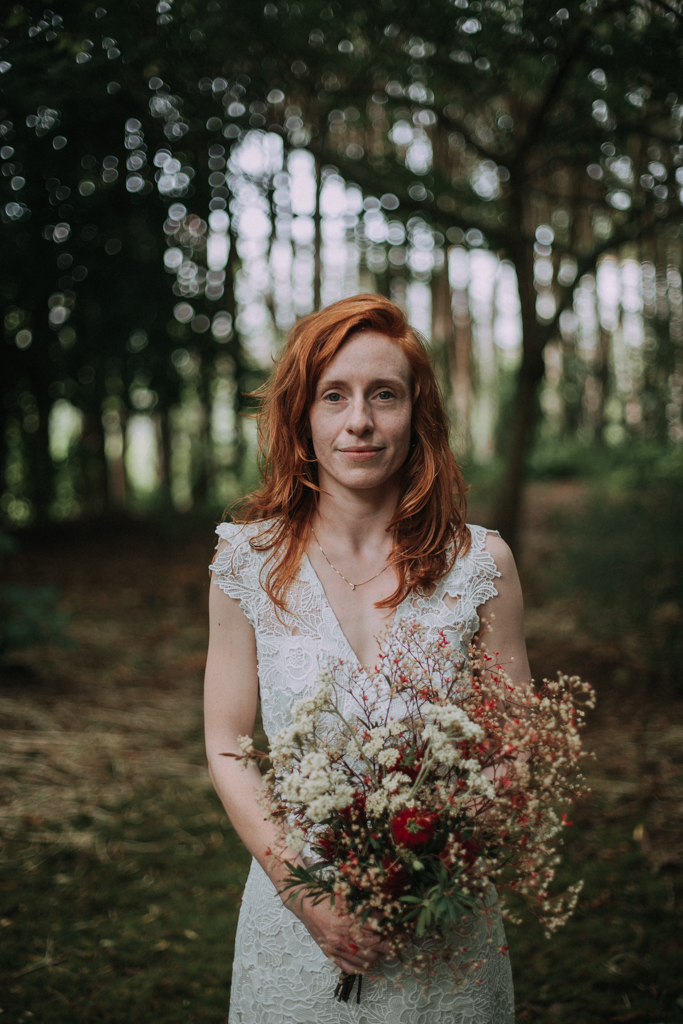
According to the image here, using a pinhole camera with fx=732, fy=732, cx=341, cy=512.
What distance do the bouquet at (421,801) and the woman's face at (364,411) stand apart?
504 millimetres

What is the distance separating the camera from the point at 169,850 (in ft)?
12.8

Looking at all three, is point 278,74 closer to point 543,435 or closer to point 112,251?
point 112,251

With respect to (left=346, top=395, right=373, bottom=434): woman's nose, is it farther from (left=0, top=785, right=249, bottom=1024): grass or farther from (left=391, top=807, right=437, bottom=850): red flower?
(left=0, top=785, right=249, bottom=1024): grass

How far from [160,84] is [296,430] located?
3398 millimetres

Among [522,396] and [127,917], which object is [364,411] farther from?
[522,396]

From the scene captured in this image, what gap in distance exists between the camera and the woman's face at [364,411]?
1.76 metres

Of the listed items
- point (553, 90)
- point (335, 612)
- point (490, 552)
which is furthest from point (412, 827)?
point (553, 90)

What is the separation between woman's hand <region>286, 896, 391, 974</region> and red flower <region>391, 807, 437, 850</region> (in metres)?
0.25

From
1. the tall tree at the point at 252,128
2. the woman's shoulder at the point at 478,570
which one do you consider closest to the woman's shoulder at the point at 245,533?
the woman's shoulder at the point at 478,570

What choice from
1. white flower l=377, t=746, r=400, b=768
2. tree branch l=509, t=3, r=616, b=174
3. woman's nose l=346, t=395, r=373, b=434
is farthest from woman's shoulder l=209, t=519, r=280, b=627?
tree branch l=509, t=3, r=616, b=174

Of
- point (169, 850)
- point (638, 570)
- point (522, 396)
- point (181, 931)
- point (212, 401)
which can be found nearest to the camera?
point (181, 931)

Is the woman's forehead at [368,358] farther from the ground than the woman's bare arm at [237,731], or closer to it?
farther from the ground

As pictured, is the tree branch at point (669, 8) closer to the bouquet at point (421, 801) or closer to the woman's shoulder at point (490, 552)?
the woman's shoulder at point (490, 552)

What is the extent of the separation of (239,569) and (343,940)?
0.84 metres
